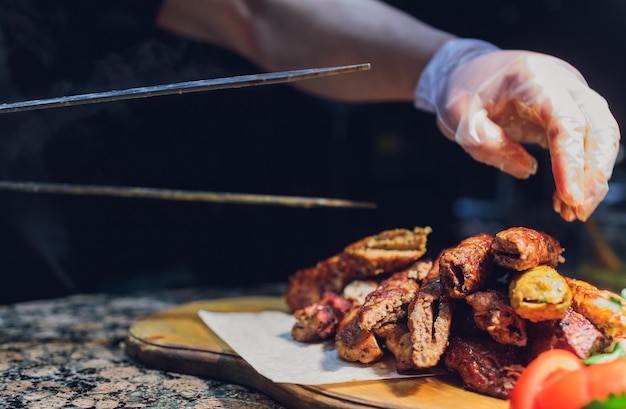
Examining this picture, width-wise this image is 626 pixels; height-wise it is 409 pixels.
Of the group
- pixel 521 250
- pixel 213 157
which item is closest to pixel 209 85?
pixel 521 250

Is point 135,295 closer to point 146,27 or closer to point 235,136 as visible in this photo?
point 235,136

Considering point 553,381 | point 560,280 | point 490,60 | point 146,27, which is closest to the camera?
point 553,381

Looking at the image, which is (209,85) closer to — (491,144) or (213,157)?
(491,144)

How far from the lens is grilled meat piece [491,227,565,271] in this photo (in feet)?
4.66

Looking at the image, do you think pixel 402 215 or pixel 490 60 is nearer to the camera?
pixel 490 60

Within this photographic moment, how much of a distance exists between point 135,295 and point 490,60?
7.30 ft

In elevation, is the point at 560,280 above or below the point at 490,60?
below

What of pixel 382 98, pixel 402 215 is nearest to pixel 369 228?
pixel 402 215

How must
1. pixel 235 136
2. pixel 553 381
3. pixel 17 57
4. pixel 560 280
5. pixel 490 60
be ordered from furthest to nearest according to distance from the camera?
pixel 235 136
pixel 17 57
pixel 490 60
pixel 560 280
pixel 553 381

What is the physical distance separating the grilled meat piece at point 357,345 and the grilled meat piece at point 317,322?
0.14 metres

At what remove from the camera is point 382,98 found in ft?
9.80

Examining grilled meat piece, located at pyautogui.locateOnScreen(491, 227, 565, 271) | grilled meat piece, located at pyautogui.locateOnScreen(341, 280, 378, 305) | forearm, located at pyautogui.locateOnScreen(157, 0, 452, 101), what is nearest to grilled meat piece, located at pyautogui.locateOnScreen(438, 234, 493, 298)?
grilled meat piece, located at pyautogui.locateOnScreen(491, 227, 565, 271)

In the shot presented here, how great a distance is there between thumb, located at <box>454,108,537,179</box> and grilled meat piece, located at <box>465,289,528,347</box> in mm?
695

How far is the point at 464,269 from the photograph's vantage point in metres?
1.50
